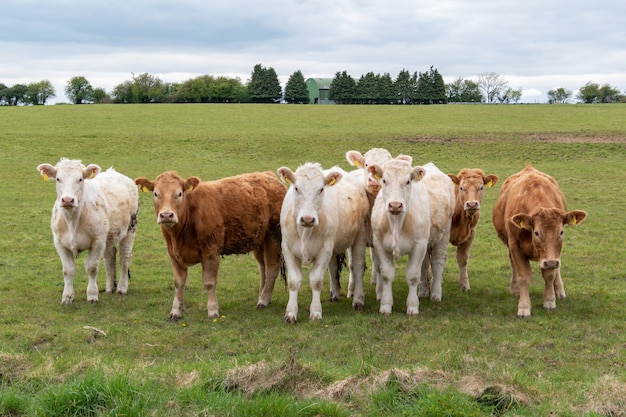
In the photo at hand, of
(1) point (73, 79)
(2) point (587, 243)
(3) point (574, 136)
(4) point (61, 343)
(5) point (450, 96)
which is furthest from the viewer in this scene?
(1) point (73, 79)

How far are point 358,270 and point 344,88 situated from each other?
94820 mm

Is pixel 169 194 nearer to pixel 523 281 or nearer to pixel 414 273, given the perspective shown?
pixel 414 273

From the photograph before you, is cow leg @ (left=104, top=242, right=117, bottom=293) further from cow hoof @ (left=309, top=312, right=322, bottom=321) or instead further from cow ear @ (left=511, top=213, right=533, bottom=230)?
cow ear @ (left=511, top=213, right=533, bottom=230)

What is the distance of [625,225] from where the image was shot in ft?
56.4

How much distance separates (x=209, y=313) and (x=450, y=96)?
11038 centimetres

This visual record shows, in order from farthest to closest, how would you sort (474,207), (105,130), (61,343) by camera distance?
1. (105,130)
2. (474,207)
3. (61,343)

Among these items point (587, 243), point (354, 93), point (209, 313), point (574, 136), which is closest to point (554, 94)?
point (354, 93)

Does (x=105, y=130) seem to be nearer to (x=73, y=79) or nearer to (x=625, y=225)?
(x=625, y=225)

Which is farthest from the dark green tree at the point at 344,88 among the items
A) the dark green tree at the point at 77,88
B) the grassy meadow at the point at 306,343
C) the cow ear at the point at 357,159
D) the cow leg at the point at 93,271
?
the cow leg at the point at 93,271

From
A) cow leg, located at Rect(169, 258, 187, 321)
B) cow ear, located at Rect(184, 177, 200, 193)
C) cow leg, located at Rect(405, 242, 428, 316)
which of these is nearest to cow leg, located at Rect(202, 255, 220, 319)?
cow leg, located at Rect(169, 258, 187, 321)

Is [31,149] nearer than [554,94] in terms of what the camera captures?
Yes

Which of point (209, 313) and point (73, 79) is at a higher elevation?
point (73, 79)

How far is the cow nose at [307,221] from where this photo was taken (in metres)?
8.80

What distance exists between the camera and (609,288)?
11.0 metres
